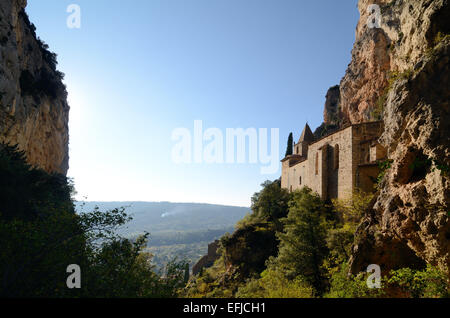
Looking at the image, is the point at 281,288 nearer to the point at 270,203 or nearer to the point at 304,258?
the point at 304,258

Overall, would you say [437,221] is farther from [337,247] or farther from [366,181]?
[366,181]

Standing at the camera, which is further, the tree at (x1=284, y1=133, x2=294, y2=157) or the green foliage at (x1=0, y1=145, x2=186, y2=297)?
the tree at (x1=284, y1=133, x2=294, y2=157)

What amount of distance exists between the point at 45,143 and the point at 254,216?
110ft

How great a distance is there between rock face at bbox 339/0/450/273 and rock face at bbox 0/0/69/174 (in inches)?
1077

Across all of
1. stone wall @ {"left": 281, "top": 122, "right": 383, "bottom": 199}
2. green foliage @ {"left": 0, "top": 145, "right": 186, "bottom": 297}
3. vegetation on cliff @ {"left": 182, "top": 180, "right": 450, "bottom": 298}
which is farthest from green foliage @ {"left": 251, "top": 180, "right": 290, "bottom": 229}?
green foliage @ {"left": 0, "top": 145, "right": 186, "bottom": 297}

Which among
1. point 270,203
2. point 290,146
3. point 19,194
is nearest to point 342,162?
point 270,203

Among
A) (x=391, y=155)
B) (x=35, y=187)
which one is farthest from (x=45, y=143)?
(x=391, y=155)

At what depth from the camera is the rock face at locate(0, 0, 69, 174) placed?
1911cm

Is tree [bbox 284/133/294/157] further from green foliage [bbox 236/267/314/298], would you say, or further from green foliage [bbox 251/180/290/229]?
green foliage [bbox 236/267/314/298]

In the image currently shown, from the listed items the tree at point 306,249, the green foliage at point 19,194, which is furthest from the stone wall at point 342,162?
the green foliage at point 19,194

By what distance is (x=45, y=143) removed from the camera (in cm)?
3173

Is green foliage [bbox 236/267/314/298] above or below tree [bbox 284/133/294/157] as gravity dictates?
below

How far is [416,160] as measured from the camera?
9.83 metres

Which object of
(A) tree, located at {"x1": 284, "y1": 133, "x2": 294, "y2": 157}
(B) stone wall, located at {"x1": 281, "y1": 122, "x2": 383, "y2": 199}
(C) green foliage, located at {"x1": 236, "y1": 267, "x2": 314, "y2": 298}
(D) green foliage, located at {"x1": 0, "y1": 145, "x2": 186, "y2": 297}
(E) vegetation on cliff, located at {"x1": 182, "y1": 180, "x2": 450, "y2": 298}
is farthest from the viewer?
(A) tree, located at {"x1": 284, "y1": 133, "x2": 294, "y2": 157}
